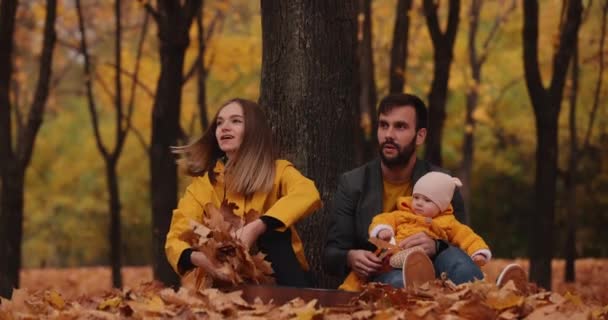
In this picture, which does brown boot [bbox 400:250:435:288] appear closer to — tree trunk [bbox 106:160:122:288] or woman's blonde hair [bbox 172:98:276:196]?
woman's blonde hair [bbox 172:98:276:196]

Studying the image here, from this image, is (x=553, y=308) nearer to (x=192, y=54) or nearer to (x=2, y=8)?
(x=2, y=8)

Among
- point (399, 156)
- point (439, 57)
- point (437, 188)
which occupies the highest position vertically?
point (439, 57)

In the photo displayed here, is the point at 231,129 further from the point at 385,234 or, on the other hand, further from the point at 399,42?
the point at 399,42

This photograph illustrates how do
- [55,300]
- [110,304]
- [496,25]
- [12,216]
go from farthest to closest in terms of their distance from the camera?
[496,25] → [12,216] → [55,300] → [110,304]

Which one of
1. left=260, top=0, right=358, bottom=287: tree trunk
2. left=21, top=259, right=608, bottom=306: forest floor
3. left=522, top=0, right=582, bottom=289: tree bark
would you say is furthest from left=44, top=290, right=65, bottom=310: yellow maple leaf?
left=21, top=259, right=608, bottom=306: forest floor

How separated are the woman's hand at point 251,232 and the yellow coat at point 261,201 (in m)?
0.10

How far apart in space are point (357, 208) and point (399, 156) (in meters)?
0.38

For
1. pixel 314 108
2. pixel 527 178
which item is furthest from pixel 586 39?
pixel 314 108

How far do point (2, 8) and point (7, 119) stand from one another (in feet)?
3.52

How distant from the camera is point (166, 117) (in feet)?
38.4

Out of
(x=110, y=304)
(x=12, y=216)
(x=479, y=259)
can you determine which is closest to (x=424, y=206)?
(x=479, y=259)

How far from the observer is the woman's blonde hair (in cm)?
645

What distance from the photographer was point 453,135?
28516 millimetres

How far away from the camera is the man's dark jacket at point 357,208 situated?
648 cm
